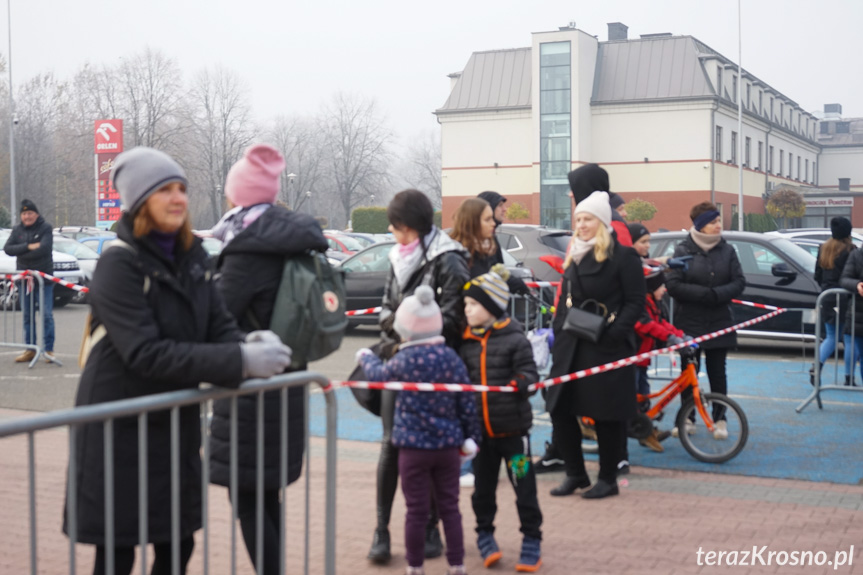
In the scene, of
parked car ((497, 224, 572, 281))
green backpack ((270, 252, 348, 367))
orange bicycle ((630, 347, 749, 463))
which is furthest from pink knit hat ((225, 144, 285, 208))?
parked car ((497, 224, 572, 281))

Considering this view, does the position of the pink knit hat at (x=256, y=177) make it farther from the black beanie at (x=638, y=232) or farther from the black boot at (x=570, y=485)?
the black beanie at (x=638, y=232)

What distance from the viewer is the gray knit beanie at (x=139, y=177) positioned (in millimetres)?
3133

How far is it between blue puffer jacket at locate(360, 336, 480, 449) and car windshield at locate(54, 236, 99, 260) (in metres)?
20.3

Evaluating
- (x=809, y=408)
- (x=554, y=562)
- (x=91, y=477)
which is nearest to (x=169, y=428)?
(x=91, y=477)

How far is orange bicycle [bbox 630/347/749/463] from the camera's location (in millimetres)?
7094

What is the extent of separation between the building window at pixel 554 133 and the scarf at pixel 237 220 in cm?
5194

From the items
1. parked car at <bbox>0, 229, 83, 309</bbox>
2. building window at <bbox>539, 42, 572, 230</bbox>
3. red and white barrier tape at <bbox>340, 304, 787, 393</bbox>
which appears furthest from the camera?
building window at <bbox>539, 42, 572, 230</bbox>

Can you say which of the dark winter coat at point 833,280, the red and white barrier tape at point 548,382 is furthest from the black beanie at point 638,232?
the dark winter coat at point 833,280

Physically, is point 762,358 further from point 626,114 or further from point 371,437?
point 626,114

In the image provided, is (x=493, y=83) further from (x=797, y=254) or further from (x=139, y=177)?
(x=139, y=177)

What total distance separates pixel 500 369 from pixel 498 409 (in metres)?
0.23

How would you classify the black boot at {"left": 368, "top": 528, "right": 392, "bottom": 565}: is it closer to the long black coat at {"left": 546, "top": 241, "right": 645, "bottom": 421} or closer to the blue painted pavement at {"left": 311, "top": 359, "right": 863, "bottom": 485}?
the long black coat at {"left": 546, "top": 241, "right": 645, "bottom": 421}

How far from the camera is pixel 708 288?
7.86 meters

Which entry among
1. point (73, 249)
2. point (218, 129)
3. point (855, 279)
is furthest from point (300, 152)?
point (855, 279)
